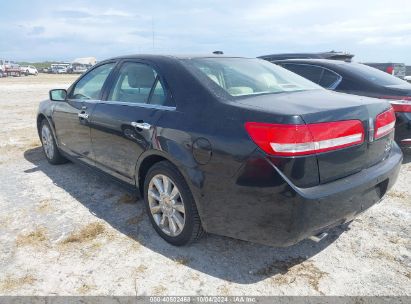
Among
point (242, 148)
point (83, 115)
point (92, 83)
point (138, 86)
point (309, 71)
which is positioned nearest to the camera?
point (242, 148)

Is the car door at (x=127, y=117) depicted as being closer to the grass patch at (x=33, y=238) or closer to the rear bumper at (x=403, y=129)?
the grass patch at (x=33, y=238)

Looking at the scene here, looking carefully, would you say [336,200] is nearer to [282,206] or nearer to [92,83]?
[282,206]

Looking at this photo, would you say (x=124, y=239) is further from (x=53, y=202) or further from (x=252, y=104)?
(x=252, y=104)

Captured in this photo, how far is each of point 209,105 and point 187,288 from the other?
1307 millimetres

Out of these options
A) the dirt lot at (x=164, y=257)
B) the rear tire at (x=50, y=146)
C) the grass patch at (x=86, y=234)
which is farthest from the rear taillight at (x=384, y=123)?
the rear tire at (x=50, y=146)

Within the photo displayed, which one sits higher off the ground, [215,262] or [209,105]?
[209,105]

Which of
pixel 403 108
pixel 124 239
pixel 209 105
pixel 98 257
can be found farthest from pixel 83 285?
pixel 403 108

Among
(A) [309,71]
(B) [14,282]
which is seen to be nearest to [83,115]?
(B) [14,282]

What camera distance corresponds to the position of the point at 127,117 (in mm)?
3301

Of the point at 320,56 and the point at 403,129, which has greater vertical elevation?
the point at 320,56

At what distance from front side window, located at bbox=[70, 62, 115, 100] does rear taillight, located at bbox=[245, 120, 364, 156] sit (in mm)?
2220

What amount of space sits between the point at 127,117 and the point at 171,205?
0.94m

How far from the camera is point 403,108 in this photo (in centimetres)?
477

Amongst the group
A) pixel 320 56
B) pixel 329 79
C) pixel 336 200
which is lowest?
pixel 336 200
